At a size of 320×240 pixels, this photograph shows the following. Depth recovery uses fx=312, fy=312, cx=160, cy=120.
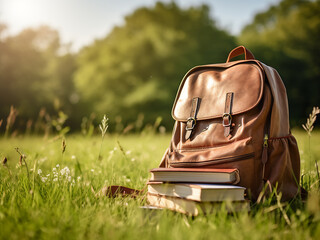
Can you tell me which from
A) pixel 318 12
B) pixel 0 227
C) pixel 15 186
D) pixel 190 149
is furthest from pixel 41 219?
pixel 318 12

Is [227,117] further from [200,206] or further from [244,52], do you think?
[200,206]

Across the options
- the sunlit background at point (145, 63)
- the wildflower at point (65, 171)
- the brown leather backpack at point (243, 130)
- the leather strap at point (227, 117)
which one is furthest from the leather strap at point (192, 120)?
the sunlit background at point (145, 63)

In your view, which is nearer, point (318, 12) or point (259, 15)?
point (318, 12)

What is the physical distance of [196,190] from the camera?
1.76m

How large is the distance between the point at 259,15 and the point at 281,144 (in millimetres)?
36302

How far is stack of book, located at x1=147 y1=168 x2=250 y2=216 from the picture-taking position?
5.78ft

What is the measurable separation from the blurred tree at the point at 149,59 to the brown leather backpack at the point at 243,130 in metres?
19.0

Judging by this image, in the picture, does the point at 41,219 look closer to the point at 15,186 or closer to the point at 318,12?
the point at 15,186

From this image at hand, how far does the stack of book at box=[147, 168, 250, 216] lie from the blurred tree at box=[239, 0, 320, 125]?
21.6 meters

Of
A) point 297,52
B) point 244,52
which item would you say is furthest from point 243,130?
point 297,52

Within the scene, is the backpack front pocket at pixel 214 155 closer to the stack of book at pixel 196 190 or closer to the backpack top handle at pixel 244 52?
the stack of book at pixel 196 190

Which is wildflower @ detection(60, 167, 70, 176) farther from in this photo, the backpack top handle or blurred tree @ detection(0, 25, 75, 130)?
blurred tree @ detection(0, 25, 75, 130)

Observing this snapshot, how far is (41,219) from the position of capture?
1.55m

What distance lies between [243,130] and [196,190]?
0.65m
